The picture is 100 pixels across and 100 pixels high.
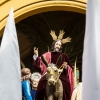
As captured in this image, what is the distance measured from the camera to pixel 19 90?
4559 millimetres

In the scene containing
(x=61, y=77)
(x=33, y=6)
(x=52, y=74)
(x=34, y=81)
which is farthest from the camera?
(x=33, y=6)

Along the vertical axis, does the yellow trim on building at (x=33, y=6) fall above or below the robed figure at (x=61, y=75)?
above

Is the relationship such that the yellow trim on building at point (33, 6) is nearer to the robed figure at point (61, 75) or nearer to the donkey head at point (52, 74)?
the robed figure at point (61, 75)

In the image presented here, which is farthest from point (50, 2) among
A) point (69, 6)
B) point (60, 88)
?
point (60, 88)

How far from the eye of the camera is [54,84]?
656 centimetres

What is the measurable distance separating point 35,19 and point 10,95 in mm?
5748

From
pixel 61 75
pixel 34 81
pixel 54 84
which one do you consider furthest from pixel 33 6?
pixel 54 84

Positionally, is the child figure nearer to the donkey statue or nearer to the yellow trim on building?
the donkey statue

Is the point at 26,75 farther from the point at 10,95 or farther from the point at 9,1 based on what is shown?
the point at 10,95

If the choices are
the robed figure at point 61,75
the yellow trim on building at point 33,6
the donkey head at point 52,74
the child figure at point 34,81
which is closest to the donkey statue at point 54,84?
the donkey head at point 52,74

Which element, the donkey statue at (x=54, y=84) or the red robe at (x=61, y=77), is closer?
the donkey statue at (x=54, y=84)

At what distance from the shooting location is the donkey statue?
6492 millimetres

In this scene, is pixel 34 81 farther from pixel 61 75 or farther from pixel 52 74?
pixel 52 74

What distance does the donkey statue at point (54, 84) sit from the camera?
6.49 m
